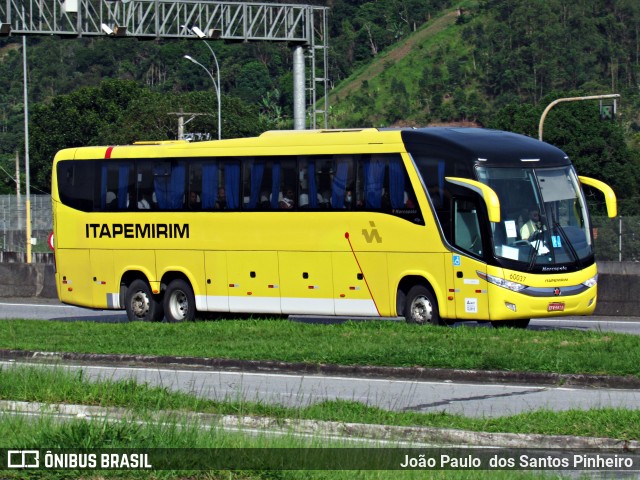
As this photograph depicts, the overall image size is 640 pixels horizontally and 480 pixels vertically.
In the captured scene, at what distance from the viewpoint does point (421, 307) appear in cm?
2403

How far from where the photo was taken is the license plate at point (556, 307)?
897 inches

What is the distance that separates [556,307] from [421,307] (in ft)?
→ 8.27

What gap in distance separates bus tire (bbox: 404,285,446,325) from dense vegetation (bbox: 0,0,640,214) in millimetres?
65696

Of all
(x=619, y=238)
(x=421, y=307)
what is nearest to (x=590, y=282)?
(x=421, y=307)

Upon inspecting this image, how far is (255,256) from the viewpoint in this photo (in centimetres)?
2630

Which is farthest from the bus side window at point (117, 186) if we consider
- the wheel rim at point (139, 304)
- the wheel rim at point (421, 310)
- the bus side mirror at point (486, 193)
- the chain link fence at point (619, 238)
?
the chain link fence at point (619, 238)

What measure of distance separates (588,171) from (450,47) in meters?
74.9

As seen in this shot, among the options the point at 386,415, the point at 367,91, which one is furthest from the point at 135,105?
the point at 386,415

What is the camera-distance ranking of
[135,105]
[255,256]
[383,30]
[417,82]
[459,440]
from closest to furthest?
[459,440], [255,256], [135,105], [417,82], [383,30]

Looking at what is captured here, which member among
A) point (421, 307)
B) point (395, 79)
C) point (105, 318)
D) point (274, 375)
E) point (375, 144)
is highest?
point (395, 79)

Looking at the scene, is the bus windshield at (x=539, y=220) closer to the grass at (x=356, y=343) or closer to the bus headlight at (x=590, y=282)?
the bus headlight at (x=590, y=282)

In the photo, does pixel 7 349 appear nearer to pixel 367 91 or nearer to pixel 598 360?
pixel 598 360

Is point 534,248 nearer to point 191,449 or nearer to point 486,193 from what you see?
point 486,193

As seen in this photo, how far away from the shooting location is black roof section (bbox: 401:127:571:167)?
2353 centimetres
